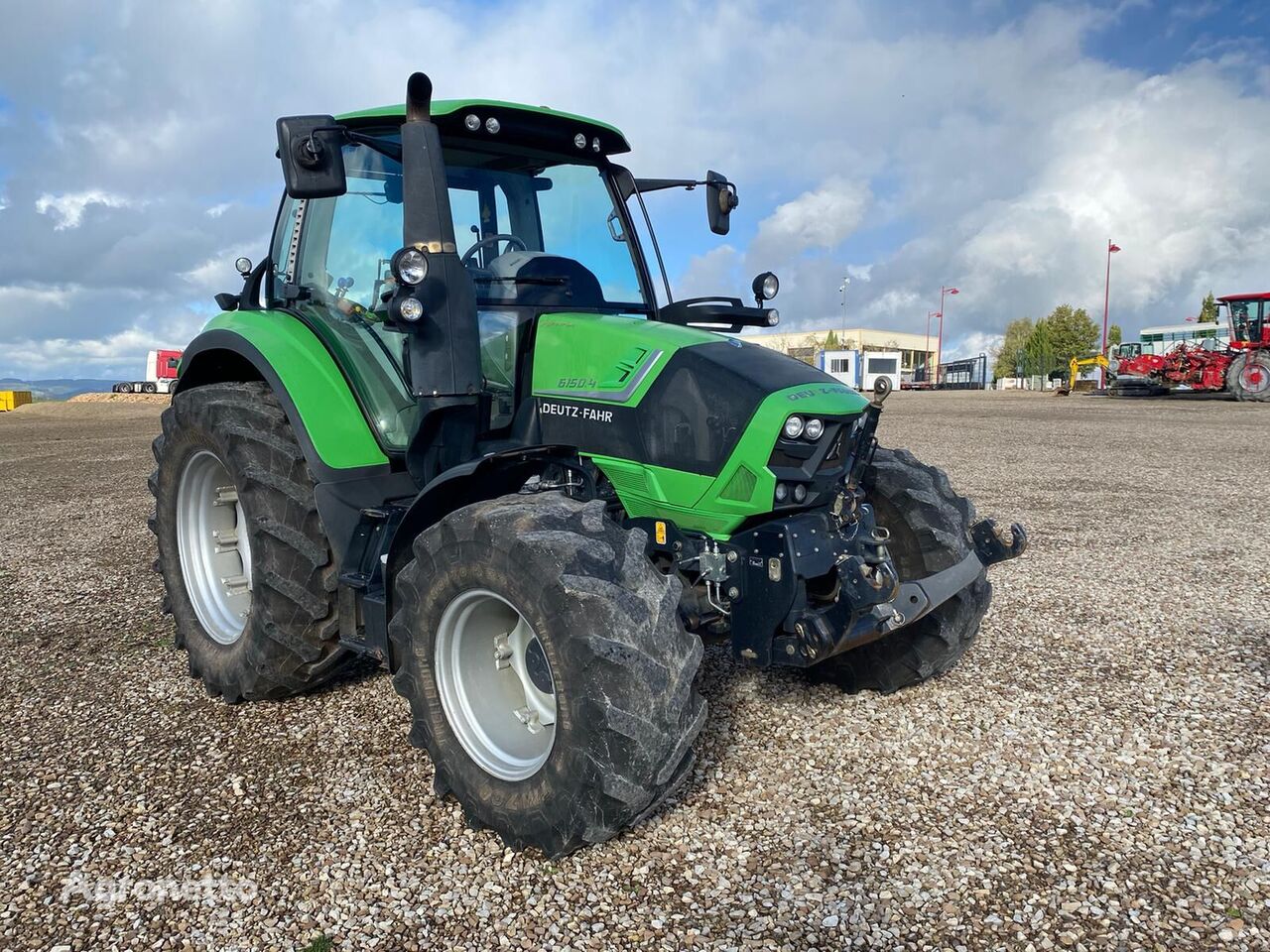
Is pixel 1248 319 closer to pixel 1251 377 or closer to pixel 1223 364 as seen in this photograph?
pixel 1223 364

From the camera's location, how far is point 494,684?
10.7 ft

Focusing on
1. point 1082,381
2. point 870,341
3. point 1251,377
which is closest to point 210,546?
point 1251,377

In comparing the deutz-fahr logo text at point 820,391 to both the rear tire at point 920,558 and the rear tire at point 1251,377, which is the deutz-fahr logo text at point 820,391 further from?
the rear tire at point 1251,377

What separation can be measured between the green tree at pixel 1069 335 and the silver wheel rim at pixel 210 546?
73.3 m

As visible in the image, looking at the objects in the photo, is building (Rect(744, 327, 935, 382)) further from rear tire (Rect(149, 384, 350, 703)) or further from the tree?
rear tire (Rect(149, 384, 350, 703))

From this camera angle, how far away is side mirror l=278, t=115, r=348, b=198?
3148mm

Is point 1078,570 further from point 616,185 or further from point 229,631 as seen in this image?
point 229,631

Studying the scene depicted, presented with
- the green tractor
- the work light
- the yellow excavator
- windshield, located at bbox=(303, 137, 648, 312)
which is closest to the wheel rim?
the yellow excavator

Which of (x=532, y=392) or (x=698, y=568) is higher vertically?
(x=532, y=392)

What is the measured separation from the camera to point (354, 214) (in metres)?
4.04

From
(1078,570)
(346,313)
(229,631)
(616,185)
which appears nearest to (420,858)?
(229,631)

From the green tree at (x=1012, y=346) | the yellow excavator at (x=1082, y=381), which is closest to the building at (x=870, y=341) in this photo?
the green tree at (x=1012, y=346)

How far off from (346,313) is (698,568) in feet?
6.62

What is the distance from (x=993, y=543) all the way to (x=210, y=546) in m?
3.66
